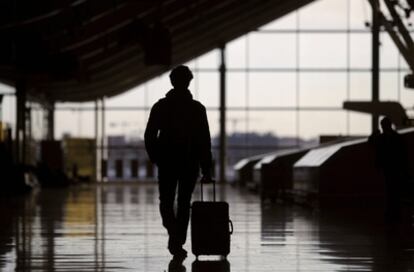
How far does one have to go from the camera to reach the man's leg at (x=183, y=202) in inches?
327

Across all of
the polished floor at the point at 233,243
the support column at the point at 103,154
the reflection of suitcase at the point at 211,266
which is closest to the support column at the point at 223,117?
the support column at the point at 103,154

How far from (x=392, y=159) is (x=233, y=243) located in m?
3.77

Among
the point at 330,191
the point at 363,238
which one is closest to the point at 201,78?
the point at 330,191

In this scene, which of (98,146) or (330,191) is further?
(98,146)

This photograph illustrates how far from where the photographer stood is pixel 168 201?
8336 mm

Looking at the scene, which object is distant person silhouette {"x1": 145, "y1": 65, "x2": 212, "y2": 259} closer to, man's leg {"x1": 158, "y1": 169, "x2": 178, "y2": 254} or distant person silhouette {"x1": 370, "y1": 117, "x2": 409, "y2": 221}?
man's leg {"x1": 158, "y1": 169, "x2": 178, "y2": 254}

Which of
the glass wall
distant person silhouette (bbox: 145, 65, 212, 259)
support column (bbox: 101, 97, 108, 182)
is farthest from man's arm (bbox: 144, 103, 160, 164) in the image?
support column (bbox: 101, 97, 108, 182)

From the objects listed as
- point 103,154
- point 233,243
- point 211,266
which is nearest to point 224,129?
point 103,154

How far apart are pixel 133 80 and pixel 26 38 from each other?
23137mm

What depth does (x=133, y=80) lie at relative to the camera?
4569 cm

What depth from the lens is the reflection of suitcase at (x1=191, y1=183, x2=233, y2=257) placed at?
327 inches

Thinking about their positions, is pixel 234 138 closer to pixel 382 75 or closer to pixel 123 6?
pixel 382 75

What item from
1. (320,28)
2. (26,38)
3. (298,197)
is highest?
(320,28)

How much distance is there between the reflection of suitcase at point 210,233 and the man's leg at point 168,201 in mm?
155
